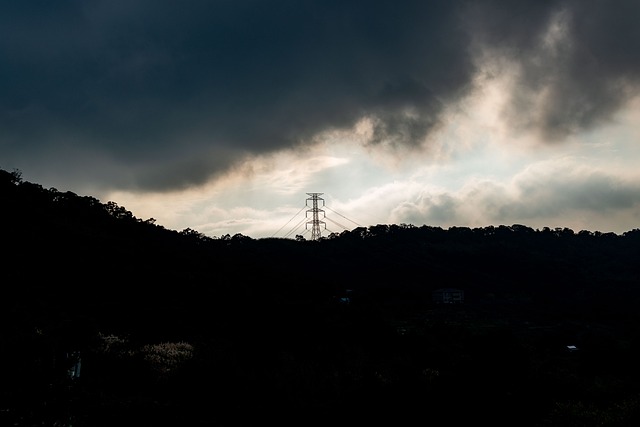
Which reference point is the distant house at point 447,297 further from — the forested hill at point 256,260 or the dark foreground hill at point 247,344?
the forested hill at point 256,260

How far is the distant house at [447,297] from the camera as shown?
4596 inches

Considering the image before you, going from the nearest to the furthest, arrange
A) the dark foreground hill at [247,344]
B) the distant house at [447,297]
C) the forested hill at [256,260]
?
the dark foreground hill at [247,344] < the forested hill at [256,260] < the distant house at [447,297]

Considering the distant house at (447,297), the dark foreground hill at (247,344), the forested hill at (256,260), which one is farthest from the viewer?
the distant house at (447,297)

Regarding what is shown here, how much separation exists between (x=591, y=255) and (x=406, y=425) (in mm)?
190485

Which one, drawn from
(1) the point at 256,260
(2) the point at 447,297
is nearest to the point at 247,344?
(1) the point at 256,260

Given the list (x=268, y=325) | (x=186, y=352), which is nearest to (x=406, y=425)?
(x=186, y=352)

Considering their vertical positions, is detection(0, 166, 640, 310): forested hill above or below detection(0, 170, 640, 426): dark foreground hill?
above

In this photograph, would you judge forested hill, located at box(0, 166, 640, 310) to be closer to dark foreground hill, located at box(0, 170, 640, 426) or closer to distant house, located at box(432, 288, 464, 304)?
dark foreground hill, located at box(0, 170, 640, 426)

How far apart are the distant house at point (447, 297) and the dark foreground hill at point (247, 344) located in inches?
48.8

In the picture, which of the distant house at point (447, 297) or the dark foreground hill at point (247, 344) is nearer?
the dark foreground hill at point (247, 344)

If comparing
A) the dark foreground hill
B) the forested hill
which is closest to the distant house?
the dark foreground hill

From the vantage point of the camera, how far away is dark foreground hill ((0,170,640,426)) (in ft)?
62.6

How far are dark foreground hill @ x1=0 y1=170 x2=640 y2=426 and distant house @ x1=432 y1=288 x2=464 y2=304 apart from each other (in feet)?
4.06

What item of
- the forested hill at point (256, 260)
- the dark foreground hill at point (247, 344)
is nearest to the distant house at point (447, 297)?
the dark foreground hill at point (247, 344)
